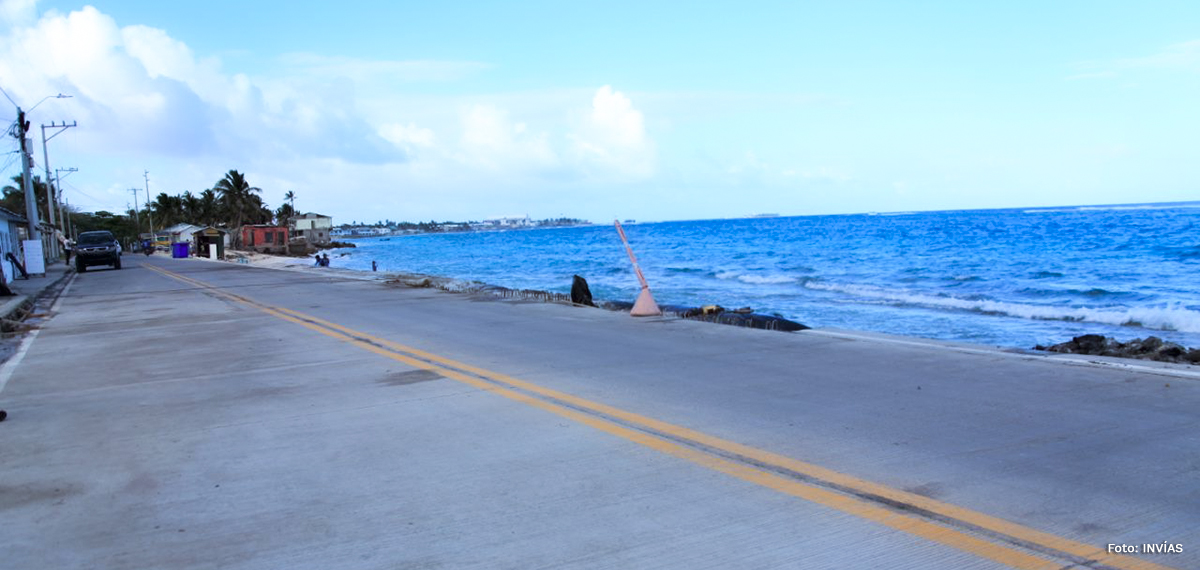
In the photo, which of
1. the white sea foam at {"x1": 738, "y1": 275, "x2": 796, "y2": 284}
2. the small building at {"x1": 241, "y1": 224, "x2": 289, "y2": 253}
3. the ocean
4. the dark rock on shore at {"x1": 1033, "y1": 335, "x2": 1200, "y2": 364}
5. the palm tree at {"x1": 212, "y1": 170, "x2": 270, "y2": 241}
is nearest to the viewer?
the dark rock on shore at {"x1": 1033, "y1": 335, "x2": 1200, "y2": 364}

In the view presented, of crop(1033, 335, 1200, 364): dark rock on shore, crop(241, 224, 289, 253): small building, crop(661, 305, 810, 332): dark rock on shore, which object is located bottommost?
crop(1033, 335, 1200, 364): dark rock on shore

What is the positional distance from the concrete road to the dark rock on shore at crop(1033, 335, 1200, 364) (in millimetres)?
2175

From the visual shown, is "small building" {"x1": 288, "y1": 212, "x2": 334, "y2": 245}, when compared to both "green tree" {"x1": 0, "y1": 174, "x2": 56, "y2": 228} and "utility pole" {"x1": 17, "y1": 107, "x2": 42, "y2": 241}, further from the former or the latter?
"utility pole" {"x1": 17, "y1": 107, "x2": 42, "y2": 241}

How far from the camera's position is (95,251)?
40188mm

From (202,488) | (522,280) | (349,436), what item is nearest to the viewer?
(202,488)

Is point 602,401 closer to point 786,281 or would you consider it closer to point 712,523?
point 712,523

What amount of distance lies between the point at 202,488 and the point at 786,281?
2983 cm

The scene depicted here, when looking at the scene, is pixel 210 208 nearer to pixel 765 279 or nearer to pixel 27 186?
pixel 27 186

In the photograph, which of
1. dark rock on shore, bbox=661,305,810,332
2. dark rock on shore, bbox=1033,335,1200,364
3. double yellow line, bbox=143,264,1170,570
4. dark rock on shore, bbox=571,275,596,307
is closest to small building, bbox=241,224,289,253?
dark rock on shore, bbox=571,275,596,307

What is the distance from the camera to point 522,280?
135 ft

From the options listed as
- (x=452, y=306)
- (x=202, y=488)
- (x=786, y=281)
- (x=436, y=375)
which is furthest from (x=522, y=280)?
(x=202, y=488)

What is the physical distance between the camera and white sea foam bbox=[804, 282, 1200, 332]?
17469 mm

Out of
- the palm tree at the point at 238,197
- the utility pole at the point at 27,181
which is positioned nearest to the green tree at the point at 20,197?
the palm tree at the point at 238,197

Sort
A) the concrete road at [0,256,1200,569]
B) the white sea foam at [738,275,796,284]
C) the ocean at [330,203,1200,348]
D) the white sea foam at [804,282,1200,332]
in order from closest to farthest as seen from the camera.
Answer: the concrete road at [0,256,1200,569] < the white sea foam at [804,282,1200,332] < the ocean at [330,203,1200,348] < the white sea foam at [738,275,796,284]
